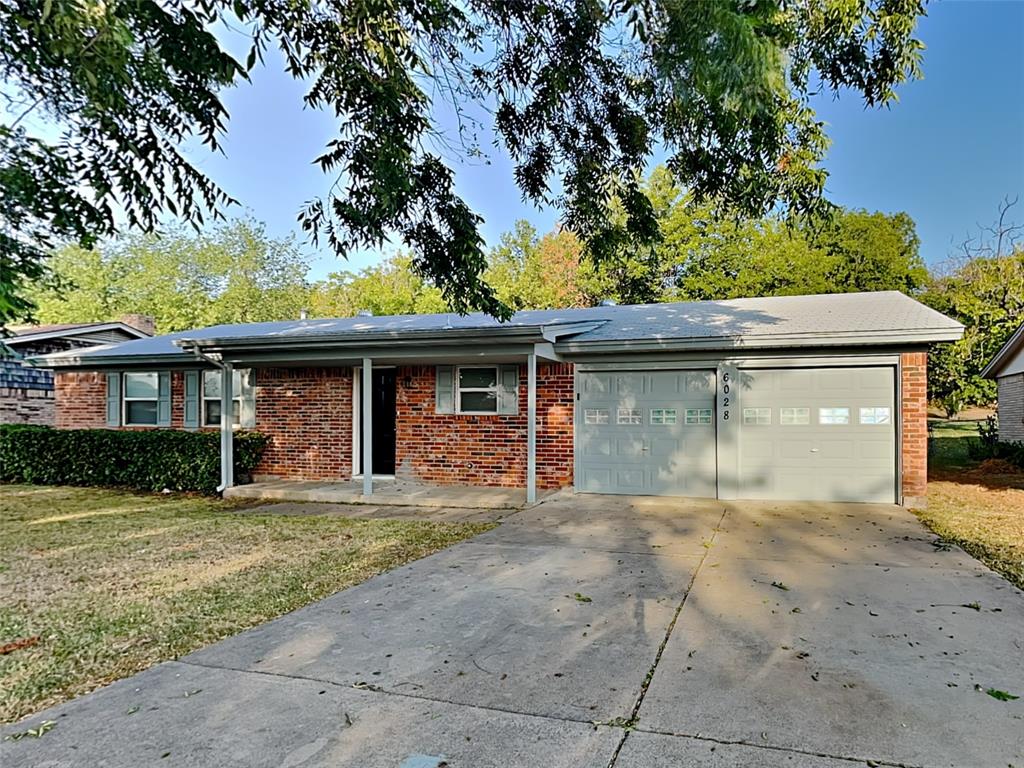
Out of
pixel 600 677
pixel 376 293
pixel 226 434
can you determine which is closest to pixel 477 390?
pixel 226 434

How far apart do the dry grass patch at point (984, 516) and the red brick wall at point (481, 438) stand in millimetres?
5170

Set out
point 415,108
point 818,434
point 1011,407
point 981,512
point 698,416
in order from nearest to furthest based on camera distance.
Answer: point 415,108
point 981,512
point 818,434
point 698,416
point 1011,407

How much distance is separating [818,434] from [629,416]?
268cm

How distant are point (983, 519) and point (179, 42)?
32.6ft

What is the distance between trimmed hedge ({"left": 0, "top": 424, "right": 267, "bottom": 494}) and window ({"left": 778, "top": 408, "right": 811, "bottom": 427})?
9.12 metres

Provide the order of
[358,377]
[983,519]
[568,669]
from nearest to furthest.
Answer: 1. [568,669]
2. [983,519]
3. [358,377]

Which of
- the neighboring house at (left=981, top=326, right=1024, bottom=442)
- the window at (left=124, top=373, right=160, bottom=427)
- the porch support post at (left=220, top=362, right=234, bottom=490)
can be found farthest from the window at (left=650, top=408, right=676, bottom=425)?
the neighboring house at (left=981, top=326, right=1024, bottom=442)

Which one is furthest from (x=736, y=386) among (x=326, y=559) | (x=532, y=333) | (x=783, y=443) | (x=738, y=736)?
(x=738, y=736)

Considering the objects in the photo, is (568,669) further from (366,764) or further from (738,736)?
(366,764)

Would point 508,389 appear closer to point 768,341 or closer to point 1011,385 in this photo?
point 768,341

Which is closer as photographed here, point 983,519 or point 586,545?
point 586,545

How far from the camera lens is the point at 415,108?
5.36 meters

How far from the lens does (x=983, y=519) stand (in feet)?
26.2

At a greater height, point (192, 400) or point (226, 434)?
point (192, 400)
